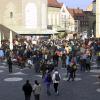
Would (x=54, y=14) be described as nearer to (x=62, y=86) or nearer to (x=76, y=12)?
(x=76, y=12)

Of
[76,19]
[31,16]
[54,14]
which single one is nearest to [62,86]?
[31,16]

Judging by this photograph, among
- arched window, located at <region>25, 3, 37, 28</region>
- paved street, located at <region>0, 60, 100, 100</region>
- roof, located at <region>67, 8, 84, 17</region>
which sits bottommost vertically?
paved street, located at <region>0, 60, 100, 100</region>

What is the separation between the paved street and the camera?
76.0 ft

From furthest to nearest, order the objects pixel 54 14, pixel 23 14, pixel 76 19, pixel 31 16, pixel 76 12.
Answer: pixel 76 12, pixel 76 19, pixel 54 14, pixel 31 16, pixel 23 14

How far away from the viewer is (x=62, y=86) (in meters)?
26.5

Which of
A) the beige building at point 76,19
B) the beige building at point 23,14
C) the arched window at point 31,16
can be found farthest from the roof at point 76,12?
the arched window at point 31,16

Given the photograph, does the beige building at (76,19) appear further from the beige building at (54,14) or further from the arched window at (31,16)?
the arched window at (31,16)

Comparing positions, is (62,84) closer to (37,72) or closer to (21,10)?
(37,72)

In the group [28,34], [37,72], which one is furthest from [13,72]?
[28,34]

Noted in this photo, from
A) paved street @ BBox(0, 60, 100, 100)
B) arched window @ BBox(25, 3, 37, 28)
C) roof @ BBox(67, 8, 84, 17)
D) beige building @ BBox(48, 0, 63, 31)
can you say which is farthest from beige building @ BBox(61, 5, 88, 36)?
paved street @ BBox(0, 60, 100, 100)

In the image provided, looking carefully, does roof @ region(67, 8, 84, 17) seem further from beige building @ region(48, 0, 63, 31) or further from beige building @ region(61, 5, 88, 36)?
beige building @ region(48, 0, 63, 31)

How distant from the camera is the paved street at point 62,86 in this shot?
2316 cm

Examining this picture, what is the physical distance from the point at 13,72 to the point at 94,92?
1014 centimetres

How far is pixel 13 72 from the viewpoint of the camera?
1318 inches
